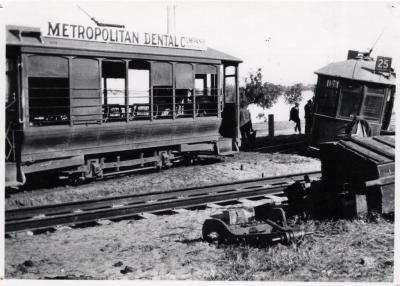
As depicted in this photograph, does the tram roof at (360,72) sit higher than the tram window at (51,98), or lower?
higher

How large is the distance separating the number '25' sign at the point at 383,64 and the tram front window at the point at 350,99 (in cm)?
110

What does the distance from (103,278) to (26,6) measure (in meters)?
4.40

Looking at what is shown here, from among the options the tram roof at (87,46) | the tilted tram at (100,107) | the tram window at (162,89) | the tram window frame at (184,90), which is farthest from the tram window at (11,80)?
the tram window frame at (184,90)

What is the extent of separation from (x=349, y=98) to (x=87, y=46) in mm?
7576

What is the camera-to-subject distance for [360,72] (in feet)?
42.9

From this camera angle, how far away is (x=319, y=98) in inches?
563

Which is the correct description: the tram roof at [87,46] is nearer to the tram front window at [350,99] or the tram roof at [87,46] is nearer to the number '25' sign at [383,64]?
the tram front window at [350,99]

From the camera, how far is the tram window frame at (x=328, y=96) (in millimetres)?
13648

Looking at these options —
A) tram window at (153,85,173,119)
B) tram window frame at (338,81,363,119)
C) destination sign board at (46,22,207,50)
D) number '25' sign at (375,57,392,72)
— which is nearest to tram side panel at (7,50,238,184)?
tram window at (153,85,173,119)

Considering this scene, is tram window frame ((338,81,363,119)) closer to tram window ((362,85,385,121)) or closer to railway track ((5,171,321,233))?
tram window ((362,85,385,121))

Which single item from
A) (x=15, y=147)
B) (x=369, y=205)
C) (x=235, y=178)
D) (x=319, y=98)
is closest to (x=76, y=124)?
(x=15, y=147)

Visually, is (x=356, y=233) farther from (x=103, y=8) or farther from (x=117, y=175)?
(x=117, y=175)

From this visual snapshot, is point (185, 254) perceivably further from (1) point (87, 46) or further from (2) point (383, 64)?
(2) point (383, 64)

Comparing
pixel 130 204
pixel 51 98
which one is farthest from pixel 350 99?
pixel 51 98
